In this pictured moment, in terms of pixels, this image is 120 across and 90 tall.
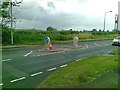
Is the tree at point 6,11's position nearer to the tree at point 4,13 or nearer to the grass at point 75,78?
the tree at point 4,13

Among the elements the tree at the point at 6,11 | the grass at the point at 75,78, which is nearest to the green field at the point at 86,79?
the grass at the point at 75,78

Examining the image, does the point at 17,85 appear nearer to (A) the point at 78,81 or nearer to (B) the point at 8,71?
(A) the point at 78,81

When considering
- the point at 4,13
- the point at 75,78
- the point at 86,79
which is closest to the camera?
the point at 86,79

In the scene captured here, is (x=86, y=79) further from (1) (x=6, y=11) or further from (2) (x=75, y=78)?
(1) (x=6, y=11)

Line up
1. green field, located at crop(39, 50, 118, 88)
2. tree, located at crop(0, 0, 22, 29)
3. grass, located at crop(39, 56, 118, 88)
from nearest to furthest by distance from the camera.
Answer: green field, located at crop(39, 50, 118, 88) < grass, located at crop(39, 56, 118, 88) < tree, located at crop(0, 0, 22, 29)

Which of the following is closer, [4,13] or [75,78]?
[75,78]

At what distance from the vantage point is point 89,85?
12.7 m

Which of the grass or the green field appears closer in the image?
the green field

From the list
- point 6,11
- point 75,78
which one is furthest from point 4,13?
point 75,78

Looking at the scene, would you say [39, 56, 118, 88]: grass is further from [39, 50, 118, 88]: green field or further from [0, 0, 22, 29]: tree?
[0, 0, 22, 29]: tree

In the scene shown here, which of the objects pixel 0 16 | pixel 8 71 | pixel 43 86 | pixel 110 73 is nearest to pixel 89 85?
pixel 43 86

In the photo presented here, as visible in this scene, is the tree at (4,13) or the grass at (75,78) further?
the tree at (4,13)

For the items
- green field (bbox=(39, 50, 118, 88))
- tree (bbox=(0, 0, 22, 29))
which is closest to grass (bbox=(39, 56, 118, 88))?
green field (bbox=(39, 50, 118, 88))

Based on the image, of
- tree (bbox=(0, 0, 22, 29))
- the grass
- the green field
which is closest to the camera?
the green field
